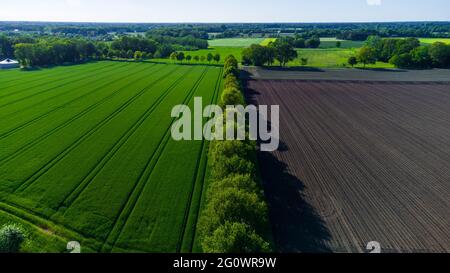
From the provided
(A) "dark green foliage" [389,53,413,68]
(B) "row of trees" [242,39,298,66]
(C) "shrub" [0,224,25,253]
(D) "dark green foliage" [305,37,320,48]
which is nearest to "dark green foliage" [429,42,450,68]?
(A) "dark green foliage" [389,53,413,68]

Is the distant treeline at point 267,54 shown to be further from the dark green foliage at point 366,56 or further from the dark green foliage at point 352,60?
the dark green foliage at point 366,56

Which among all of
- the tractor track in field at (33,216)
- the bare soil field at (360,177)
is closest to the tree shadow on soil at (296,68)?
the bare soil field at (360,177)

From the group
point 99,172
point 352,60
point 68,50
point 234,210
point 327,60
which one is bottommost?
point 99,172

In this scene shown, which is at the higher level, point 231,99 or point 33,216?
point 231,99

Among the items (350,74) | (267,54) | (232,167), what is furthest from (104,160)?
(267,54)

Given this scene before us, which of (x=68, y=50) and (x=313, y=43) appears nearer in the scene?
(x=68, y=50)

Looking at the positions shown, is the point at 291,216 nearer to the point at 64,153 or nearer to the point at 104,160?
the point at 104,160
